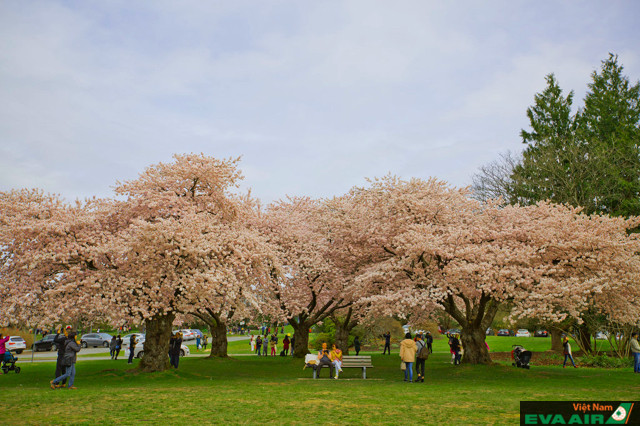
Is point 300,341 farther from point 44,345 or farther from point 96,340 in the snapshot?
point 96,340

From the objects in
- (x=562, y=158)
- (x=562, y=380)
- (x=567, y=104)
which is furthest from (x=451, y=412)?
(x=567, y=104)

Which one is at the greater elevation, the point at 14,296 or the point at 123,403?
the point at 14,296

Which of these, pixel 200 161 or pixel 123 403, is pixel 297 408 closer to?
pixel 123 403

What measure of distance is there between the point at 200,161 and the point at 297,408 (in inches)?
537

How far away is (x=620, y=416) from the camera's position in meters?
7.26

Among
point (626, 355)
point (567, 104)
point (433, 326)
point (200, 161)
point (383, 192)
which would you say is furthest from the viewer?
point (433, 326)

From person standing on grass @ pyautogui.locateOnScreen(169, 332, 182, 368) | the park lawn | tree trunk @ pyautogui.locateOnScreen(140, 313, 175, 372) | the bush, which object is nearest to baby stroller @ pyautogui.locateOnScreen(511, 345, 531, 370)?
the park lawn

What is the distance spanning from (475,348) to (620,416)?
18.9 meters

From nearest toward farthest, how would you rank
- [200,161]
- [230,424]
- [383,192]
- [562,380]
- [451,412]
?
[230,424] → [451,412] → [562,380] → [200,161] → [383,192]

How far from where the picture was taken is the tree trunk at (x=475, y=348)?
25.3 metres

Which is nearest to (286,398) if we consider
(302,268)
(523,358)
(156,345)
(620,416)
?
(620,416)

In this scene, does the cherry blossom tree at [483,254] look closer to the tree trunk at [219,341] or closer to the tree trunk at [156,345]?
the tree trunk at [156,345]

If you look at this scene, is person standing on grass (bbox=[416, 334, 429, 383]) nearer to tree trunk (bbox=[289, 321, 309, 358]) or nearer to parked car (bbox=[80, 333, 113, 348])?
tree trunk (bbox=[289, 321, 309, 358])

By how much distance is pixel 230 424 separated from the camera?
32.4 ft
